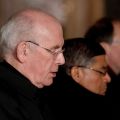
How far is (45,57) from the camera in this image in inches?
132

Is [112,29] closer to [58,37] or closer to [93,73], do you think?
[93,73]

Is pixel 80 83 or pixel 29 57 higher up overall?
pixel 29 57

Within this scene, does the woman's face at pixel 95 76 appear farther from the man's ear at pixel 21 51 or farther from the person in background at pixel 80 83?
the man's ear at pixel 21 51

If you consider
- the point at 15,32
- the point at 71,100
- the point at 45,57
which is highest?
the point at 15,32

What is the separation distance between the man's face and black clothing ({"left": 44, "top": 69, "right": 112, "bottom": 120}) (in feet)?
1.23

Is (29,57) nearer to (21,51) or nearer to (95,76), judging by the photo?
(21,51)

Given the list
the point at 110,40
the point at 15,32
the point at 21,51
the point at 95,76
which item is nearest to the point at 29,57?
the point at 21,51

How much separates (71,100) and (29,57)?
0.61 metres

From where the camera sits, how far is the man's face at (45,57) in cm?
332

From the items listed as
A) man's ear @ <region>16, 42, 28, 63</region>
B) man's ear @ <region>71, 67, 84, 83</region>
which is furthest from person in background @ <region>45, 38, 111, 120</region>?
man's ear @ <region>16, 42, 28, 63</region>

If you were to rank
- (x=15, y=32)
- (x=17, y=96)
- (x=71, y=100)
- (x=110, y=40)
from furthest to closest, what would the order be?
(x=110, y=40) → (x=71, y=100) → (x=15, y=32) → (x=17, y=96)

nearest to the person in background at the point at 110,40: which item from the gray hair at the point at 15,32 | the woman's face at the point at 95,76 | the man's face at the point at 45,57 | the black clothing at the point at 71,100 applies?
the woman's face at the point at 95,76

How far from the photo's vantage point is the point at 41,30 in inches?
132

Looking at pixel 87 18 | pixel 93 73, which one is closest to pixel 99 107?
pixel 93 73
